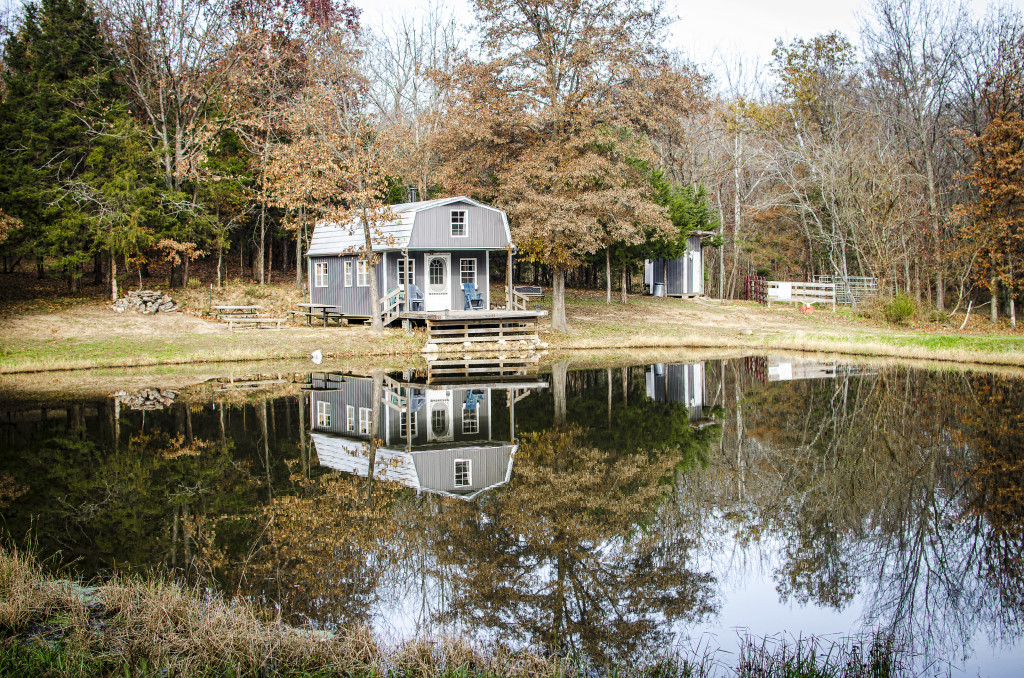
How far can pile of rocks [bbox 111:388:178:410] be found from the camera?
15.2 m

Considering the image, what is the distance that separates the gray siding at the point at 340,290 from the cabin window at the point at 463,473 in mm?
16778

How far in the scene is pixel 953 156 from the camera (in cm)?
3466

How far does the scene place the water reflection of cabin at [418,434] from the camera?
35.5 feet

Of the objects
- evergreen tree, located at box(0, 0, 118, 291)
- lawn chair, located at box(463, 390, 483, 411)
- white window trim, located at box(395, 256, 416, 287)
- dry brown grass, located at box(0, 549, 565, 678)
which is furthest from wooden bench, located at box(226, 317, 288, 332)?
dry brown grass, located at box(0, 549, 565, 678)

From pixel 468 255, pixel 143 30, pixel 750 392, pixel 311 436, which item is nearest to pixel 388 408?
pixel 311 436

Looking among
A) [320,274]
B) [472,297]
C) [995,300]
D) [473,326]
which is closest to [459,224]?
[472,297]

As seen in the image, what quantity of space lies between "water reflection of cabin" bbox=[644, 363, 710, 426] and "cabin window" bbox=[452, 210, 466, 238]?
8508 millimetres

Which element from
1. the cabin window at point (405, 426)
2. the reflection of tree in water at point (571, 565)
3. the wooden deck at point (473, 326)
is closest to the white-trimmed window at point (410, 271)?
the wooden deck at point (473, 326)

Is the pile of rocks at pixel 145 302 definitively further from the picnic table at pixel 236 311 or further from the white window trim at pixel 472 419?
the white window trim at pixel 472 419

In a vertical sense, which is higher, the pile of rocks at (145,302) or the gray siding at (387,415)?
the pile of rocks at (145,302)

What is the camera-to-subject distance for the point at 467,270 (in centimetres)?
2830

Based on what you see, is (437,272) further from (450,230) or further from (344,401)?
(344,401)

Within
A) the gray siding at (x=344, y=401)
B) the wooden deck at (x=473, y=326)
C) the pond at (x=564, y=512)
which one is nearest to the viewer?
the pond at (x=564, y=512)

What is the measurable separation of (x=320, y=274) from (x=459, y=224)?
7040 millimetres
